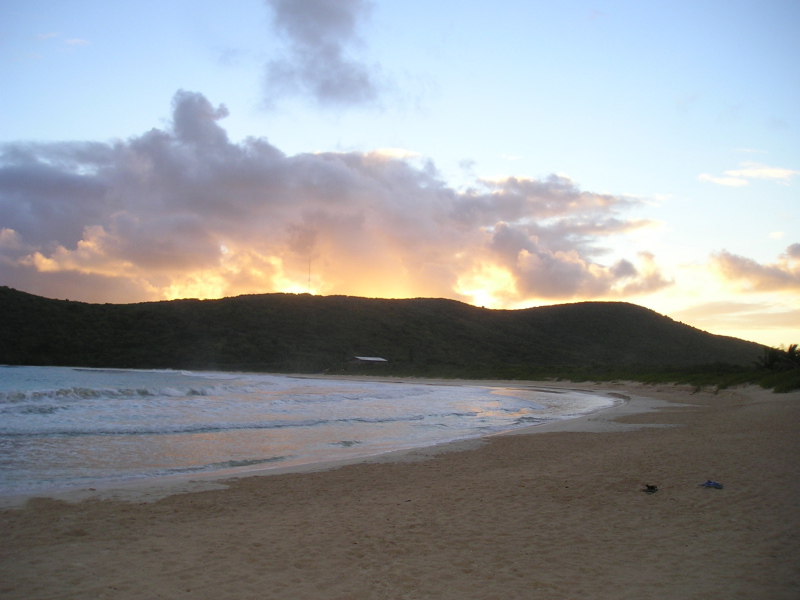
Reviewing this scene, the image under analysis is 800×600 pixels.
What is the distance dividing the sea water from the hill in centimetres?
3221

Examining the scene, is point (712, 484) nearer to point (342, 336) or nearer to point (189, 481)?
point (189, 481)

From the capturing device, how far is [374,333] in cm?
8106

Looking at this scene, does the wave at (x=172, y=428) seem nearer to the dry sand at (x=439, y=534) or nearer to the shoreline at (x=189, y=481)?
the shoreline at (x=189, y=481)

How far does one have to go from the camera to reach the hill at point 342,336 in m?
61.8

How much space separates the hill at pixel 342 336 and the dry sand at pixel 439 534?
4409cm

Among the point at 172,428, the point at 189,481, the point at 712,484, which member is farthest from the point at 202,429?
the point at 712,484

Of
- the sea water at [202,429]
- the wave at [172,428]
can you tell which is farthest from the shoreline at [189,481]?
the wave at [172,428]

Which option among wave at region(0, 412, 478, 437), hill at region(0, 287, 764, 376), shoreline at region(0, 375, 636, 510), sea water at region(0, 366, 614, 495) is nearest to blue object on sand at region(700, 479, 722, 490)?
shoreline at region(0, 375, 636, 510)

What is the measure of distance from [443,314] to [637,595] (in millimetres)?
92171

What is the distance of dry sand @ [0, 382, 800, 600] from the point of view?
13.8ft

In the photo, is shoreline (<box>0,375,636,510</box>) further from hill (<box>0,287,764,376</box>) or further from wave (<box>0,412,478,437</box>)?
hill (<box>0,287,764,376</box>)

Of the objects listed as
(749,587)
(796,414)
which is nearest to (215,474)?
(749,587)

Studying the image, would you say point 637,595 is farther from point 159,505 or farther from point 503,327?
point 503,327

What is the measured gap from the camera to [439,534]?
552cm
